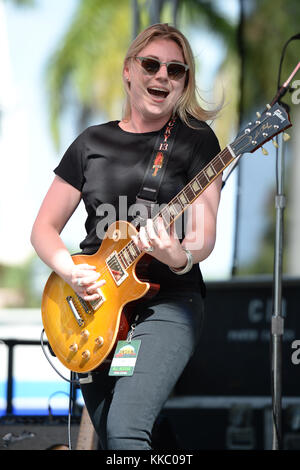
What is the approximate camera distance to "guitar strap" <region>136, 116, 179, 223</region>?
2.66 meters

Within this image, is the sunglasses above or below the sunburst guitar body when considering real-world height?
above

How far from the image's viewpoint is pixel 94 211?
2838 millimetres

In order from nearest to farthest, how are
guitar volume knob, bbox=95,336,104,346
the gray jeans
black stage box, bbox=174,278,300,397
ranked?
the gray jeans
guitar volume knob, bbox=95,336,104,346
black stage box, bbox=174,278,300,397

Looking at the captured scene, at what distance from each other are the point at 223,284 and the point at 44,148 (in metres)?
25.5

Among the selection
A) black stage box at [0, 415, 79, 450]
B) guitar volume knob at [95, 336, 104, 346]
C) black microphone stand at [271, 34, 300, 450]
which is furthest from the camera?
black stage box at [0, 415, 79, 450]

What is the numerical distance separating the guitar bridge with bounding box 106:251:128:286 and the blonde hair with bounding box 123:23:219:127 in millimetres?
630

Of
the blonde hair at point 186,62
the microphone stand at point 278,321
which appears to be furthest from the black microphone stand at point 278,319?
the blonde hair at point 186,62

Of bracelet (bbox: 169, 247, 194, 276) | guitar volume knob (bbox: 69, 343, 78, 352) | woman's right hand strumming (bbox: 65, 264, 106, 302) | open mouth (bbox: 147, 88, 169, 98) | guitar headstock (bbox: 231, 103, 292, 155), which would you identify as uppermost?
open mouth (bbox: 147, 88, 169, 98)

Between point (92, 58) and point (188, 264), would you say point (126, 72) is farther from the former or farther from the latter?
point (92, 58)

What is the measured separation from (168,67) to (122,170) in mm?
457

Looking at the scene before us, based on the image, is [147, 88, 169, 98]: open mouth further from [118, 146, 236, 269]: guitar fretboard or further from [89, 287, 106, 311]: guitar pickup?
[89, 287, 106, 311]: guitar pickup

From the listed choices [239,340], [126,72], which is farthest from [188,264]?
[239,340]

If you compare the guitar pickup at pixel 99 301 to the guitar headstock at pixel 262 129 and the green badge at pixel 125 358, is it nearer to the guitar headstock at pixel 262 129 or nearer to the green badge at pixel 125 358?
the green badge at pixel 125 358

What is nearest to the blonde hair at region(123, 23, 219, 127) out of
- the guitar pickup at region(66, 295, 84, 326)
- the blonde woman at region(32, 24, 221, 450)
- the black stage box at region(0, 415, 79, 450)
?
the blonde woman at region(32, 24, 221, 450)
